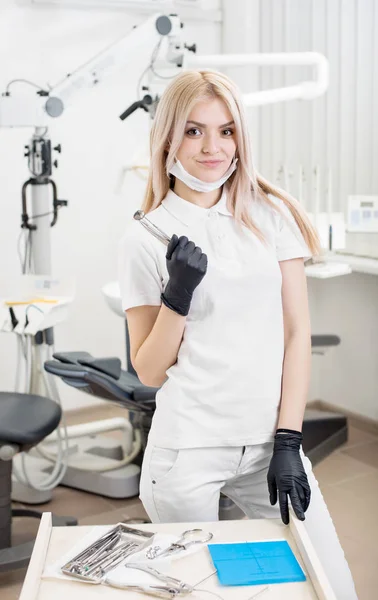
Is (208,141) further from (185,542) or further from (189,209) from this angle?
(185,542)

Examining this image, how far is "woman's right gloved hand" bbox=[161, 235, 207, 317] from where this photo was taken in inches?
54.6

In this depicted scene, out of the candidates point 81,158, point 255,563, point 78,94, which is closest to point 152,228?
point 255,563

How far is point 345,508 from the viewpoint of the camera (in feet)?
9.31

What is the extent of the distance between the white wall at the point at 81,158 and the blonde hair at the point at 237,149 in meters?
2.00

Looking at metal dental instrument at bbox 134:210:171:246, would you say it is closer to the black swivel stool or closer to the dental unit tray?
the dental unit tray

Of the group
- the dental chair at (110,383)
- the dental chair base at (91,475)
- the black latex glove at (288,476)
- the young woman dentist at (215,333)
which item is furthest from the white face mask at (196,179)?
the dental chair base at (91,475)

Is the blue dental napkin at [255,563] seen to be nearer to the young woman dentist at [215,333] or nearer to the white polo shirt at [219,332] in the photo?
the young woman dentist at [215,333]

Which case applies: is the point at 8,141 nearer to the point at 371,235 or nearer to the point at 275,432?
the point at 371,235

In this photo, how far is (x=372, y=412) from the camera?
3.62 metres

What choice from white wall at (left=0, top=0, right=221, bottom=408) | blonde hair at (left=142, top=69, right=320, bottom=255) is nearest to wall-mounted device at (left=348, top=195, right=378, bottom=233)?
white wall at (left=0, top=0, right=221, bottom=408)

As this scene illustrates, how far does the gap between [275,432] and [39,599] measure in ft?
1.78

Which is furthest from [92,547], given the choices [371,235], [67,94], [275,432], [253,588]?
[371,235]

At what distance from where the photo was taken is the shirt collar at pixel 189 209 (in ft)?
5.06

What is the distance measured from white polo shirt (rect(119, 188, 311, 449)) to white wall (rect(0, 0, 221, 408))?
204 cm
